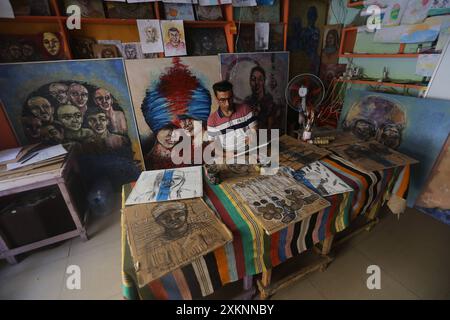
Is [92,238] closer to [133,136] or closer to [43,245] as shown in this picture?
[43,245]

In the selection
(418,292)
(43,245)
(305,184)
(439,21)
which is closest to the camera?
(305,184)

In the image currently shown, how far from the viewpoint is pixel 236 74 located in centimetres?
247

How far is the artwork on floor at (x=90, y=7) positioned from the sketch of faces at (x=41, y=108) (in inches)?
32.2

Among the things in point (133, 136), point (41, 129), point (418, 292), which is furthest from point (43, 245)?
point (418, 292)

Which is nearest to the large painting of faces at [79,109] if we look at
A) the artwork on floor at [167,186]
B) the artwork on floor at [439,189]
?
the artwork on floor at [167,186]

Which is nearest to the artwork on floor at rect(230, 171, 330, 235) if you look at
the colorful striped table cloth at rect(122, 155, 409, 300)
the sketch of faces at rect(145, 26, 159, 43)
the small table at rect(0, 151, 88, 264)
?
the colorful striped table cloth at rect(122, 155, 409, 300)

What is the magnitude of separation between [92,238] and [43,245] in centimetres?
32

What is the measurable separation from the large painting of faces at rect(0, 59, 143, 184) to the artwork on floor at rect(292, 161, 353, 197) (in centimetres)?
177

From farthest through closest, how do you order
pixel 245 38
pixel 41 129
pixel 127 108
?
pixel 245 38 < pixel 127 108 < pixel 41 129

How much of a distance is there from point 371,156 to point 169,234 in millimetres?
1342

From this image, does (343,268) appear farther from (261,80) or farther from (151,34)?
(151,34)

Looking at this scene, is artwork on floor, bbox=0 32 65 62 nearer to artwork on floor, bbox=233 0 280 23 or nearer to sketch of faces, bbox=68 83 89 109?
sketch of faces, bbox=68 83 89 109

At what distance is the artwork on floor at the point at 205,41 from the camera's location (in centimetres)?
226

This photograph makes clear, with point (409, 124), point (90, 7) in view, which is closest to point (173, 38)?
point (90, 7)
